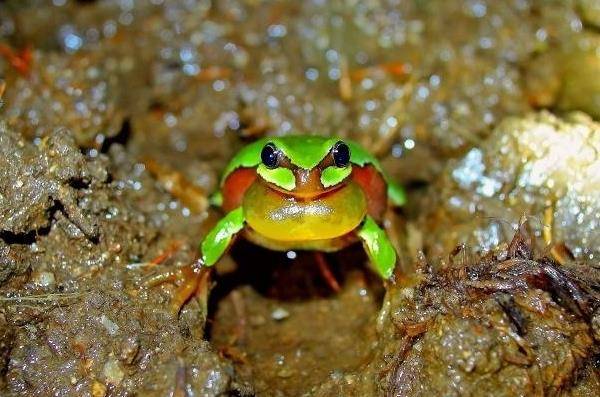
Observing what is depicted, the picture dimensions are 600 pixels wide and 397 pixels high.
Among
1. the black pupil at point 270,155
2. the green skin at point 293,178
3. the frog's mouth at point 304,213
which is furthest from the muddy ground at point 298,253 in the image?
the black pupil at point 270,155

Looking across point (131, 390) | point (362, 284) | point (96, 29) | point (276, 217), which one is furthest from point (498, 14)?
point (131, 390)

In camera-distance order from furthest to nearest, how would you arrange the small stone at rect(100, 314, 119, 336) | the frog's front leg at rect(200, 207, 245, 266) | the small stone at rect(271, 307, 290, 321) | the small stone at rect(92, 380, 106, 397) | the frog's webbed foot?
Answer: the small stone at rect(271, 307, 290, 321), the frog's front leg at rect(200, 207, 245, 266), the frog's webbed foot, the small stone at rect(100, 314, 119, 336), the small stone at rect(92, 380, 106, 397)

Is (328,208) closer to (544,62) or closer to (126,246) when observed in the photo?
(126,246)

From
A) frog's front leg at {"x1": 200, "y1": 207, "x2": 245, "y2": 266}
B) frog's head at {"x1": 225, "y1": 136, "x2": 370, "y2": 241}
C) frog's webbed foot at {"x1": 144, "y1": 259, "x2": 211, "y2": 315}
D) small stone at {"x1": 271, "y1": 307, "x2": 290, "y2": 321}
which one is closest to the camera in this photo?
frog's head at {"x1": 225, "y1": 136, "x2": 370, "y2": 241}

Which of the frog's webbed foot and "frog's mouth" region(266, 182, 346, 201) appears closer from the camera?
"frog's mouth" region(266, 182, 346, 201)

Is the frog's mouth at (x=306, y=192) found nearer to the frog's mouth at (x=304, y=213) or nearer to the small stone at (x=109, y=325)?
the frog's mouth at (x=304, y=213)

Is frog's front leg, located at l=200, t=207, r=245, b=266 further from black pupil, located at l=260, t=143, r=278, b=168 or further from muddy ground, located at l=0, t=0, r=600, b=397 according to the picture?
black pupil, located at l=260, t=143, r=278, b=168

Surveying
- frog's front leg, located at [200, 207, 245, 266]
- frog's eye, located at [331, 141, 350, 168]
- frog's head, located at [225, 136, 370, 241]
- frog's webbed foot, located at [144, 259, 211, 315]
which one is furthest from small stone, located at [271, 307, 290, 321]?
frog's eye, located at [331, 141, 350, 168]
